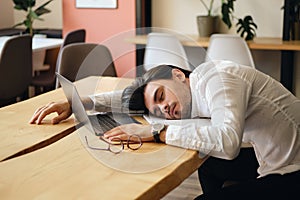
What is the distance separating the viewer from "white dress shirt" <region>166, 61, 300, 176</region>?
1872mm

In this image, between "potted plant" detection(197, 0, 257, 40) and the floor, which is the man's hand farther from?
"potted plant" detection(197, 0, 257, 40)

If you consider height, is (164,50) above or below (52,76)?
above

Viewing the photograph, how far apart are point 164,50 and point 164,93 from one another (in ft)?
8.76

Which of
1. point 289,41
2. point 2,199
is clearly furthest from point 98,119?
point 289,41

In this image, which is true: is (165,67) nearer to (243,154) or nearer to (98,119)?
(98,119)

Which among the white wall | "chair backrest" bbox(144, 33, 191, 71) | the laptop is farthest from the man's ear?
the white wall

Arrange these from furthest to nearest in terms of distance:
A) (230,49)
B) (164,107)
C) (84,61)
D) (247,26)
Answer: (247,26), (230,49), (84,61), (164,107)

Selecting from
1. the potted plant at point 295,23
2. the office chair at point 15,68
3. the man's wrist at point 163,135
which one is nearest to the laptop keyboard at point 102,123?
the man's wrist at point 163,135

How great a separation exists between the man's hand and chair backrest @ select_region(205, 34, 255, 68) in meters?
2.33

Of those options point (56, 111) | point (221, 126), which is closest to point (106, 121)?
point (56, 111)

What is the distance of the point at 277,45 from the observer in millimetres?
4328

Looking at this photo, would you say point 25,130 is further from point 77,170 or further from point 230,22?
point 230,22

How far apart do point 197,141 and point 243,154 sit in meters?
0.73

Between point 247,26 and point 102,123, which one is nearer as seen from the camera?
point 102,123
